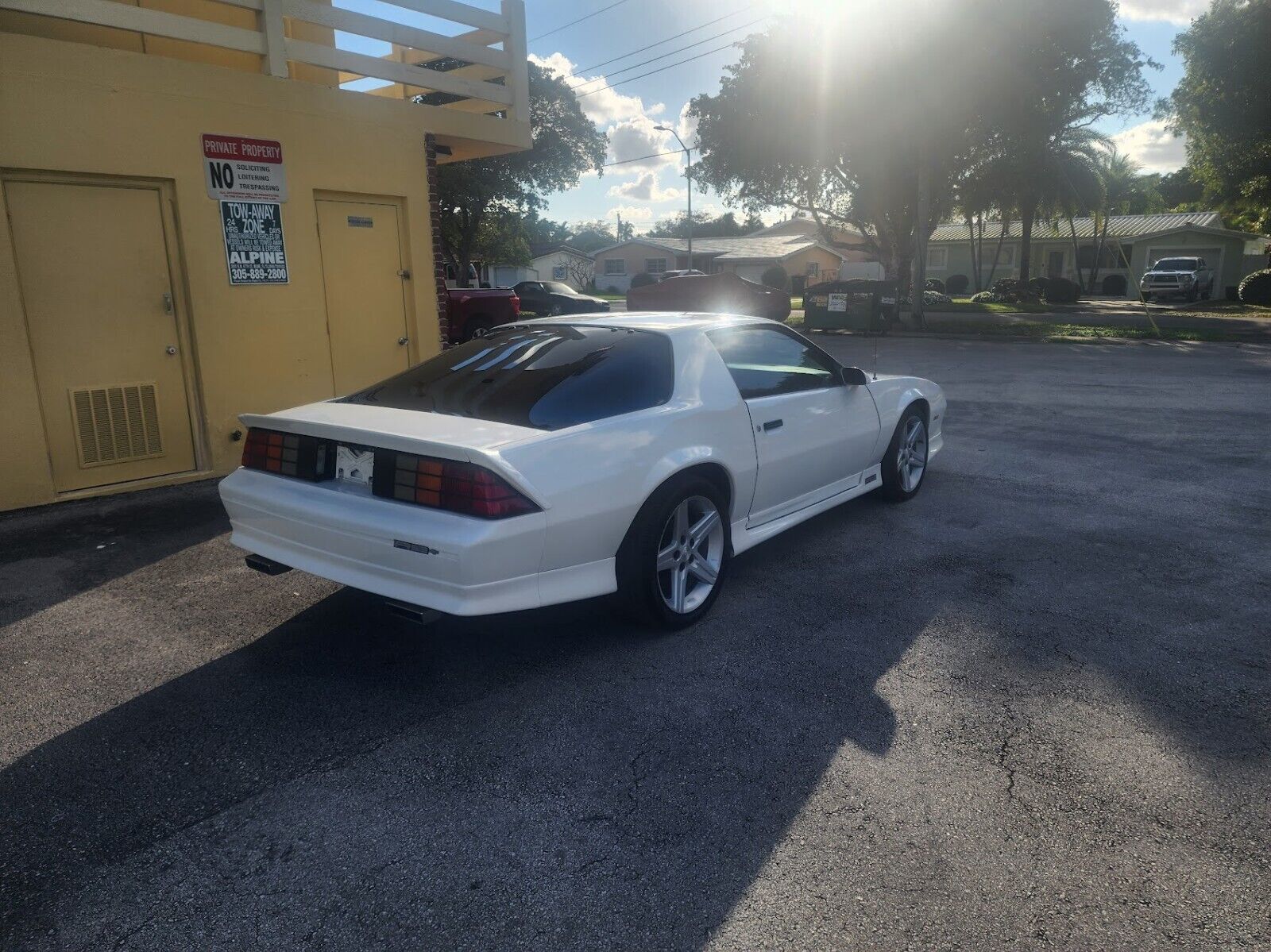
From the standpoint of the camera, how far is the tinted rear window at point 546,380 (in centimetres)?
376

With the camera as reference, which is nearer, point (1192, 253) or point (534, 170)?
point (534, 170)

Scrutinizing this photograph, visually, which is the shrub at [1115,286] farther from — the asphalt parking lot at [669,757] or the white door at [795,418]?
the white door at [795,418]

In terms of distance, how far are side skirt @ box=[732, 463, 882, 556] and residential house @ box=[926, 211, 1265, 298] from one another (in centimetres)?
4124

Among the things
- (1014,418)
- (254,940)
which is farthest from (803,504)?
(1014,418)

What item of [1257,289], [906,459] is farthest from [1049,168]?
[906,459]

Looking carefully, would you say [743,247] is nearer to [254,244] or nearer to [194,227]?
[254,244]

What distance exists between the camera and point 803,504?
498 cm

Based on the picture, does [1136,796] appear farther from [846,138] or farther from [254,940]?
[846,138]

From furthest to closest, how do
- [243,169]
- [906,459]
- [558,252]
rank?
[558,252] → [243,169] → [906,459]

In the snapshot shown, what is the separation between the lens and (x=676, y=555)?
4.00 metres

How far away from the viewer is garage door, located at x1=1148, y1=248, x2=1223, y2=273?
43.9m

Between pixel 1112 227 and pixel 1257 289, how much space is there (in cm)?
2164

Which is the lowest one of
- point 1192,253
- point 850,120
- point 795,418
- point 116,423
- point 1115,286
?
point 1115,286

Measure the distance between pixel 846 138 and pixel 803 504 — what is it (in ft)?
71.3
